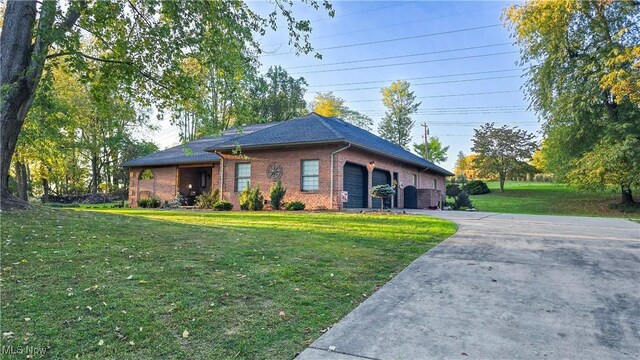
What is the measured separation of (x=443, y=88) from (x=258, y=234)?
24904 mm

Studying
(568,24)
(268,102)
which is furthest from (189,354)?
(268,102)

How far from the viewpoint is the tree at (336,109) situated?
140ft

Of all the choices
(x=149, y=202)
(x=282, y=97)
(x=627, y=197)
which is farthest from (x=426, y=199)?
(x=282, y=97)

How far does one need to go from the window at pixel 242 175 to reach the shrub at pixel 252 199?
4.59 ft

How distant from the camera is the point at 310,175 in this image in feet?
52.2

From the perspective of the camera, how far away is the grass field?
72.5 feet

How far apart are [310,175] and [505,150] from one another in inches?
1044

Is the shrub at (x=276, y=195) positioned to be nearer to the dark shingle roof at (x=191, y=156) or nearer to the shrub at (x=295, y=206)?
the shrub at (x=295, y=206)

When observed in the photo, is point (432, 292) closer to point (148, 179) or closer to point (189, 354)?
point (189, 354)

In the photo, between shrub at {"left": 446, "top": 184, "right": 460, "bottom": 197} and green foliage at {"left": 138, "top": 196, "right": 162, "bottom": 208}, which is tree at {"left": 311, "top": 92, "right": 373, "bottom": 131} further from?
green foliage at {"left": 138, "top": 196, "right": 162, "bottom": 208}

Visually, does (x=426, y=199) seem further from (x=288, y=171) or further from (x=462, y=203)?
(x=288, y=171)

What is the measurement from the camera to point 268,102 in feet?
117

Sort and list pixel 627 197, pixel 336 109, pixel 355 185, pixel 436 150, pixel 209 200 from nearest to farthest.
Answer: pixel 355 185 < pixel 209 200 < pixel 627 197 < pixel 336 109 < pixel 436 150

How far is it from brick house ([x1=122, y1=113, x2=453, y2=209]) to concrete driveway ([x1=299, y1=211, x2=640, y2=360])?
980cm
